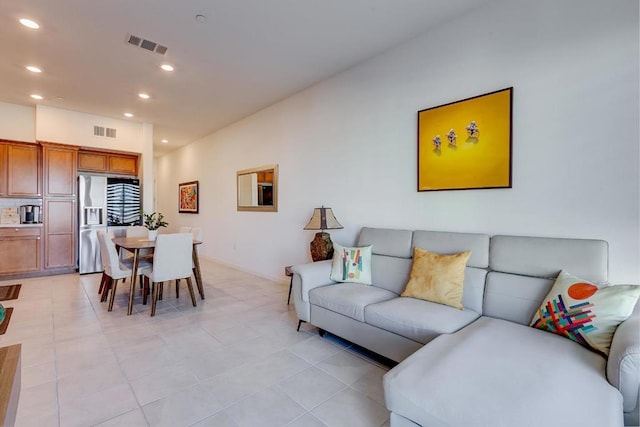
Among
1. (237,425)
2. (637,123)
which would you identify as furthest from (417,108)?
(237,425)

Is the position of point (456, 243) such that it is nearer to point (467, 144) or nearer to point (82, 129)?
point (467, 144)

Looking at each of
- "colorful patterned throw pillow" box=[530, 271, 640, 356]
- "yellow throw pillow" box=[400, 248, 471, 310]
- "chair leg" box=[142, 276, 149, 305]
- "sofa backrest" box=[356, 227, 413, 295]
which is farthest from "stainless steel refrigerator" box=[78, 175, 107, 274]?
"colorful patterned throw pillow" box=[530, 271, 640, 356]

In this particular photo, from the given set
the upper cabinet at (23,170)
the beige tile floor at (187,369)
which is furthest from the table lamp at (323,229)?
the upper cabinet at (23,170)

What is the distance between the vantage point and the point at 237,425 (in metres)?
1.65

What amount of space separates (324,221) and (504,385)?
237 cm

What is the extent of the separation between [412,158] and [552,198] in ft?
3.89

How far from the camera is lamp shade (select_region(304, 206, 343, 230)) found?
3.41m

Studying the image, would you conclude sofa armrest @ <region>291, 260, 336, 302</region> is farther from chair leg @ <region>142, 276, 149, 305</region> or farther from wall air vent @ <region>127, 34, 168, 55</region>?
wall air vent @ <region>127, 34, 168, 55</region>

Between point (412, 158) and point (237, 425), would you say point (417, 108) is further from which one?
point (237, 425)

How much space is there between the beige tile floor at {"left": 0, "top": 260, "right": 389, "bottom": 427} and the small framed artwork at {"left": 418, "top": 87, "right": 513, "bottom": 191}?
5.46 feet

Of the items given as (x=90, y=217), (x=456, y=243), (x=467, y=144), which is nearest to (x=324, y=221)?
(x=456, y=243)

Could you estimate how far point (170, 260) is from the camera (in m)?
3.37

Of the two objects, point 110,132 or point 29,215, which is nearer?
point 29,215

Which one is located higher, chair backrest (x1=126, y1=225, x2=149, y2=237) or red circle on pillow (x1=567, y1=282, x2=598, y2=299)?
chair backrest (x1=126, y1=225, x2=149, y2=237)
